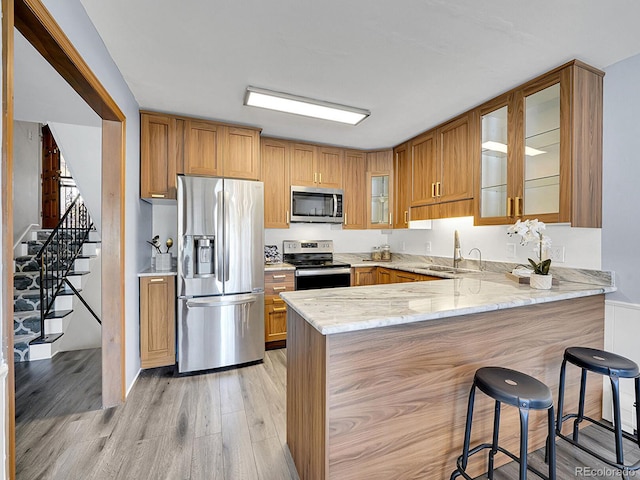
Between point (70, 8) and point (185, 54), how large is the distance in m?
0.62

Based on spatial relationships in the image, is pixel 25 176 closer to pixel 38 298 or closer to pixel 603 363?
pixel 38 298

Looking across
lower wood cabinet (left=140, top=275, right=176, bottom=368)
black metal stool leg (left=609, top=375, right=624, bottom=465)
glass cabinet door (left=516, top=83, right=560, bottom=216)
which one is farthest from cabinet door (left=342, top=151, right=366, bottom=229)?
black metal stool leg (left=609, top=375, right=624, bottom=465)

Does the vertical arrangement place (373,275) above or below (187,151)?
below

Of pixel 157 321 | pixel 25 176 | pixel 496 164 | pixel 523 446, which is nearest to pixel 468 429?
pixel 523 446

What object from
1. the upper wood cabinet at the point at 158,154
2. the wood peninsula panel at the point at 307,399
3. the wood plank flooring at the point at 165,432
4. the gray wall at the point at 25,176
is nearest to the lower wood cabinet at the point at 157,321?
the wood plank flooring at the point at 165,432

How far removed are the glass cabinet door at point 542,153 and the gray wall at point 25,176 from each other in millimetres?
6580

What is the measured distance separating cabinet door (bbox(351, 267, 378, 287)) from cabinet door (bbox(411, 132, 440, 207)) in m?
1.01

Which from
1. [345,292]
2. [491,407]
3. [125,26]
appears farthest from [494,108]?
[125,26]

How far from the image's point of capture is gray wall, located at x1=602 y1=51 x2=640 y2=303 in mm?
1960

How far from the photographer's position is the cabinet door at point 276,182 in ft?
11.9

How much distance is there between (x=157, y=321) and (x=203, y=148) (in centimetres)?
178

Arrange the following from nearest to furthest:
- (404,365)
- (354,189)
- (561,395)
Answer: (404,365)
(561,395)
(354,189)

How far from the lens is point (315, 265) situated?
358 cm

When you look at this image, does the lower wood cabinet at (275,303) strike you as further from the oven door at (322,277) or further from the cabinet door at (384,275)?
the cabinet door at (384,275)
